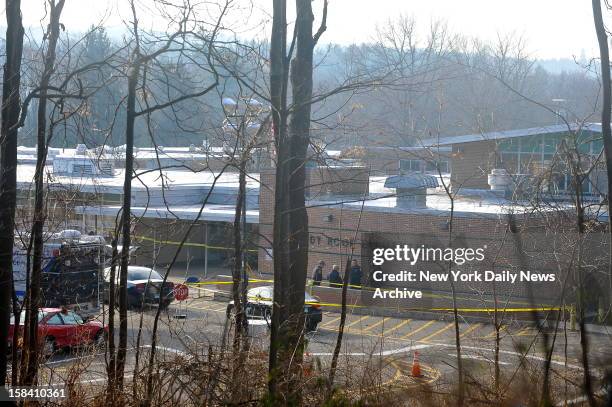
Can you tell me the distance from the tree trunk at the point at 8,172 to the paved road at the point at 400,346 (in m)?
0.81

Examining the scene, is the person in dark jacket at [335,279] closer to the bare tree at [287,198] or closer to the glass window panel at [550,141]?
the glass window panel at [550,141]

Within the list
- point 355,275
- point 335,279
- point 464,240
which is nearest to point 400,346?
point 464,240

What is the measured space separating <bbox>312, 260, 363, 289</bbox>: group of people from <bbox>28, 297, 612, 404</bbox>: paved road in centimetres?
274

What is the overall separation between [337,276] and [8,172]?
556 inches

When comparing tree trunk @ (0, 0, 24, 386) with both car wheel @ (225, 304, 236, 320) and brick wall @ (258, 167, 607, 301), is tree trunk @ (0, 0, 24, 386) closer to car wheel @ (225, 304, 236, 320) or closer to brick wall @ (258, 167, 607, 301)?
car wheel @ (225, 304, 236, 320)

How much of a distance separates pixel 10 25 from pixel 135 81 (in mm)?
1234

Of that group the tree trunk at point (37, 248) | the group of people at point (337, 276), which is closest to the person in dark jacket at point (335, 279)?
the group of people at point (337, 276)

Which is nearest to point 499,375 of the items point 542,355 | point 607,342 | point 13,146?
point 542,355

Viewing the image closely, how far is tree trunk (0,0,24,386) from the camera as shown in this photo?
6.65m

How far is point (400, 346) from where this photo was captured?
1209 cm

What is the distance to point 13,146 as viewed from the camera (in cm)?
689

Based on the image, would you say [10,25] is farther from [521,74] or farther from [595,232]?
[521,74]

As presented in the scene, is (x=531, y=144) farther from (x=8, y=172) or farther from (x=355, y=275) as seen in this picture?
(x=8, y=172)

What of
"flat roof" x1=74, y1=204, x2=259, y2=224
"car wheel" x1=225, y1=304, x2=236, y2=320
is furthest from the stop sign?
"flat roof" x1=74, y1=204, x2=259, y2=224
